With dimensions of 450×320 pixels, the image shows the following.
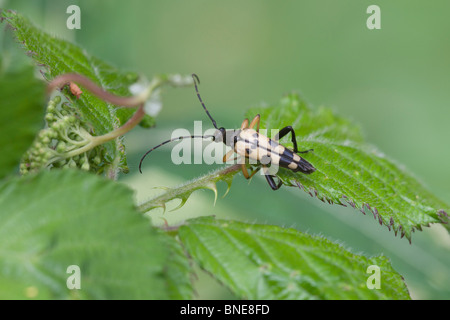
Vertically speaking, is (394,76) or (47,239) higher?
(394,76)

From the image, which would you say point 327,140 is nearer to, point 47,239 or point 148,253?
point 148,253

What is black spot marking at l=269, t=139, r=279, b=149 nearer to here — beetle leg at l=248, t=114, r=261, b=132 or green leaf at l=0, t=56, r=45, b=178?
beetle leg at l=248, t=114, r=261, b=132

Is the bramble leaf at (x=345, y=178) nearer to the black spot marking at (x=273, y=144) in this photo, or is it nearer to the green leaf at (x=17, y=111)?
the black spot marking at (x=273, y=144)

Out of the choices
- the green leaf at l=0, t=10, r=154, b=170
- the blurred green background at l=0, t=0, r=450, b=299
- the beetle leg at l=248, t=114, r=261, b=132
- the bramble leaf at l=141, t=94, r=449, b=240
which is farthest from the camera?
the blurred green background at l=0, t=0, r=450, b=299

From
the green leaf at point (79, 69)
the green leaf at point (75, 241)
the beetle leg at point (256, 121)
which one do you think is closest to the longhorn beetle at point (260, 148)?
the beetle leg at point (256, 121)

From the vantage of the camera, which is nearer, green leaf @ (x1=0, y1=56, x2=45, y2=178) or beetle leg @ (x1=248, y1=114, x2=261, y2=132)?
green leaf @ (x1=0, y1=56, x2=45, y2=178)

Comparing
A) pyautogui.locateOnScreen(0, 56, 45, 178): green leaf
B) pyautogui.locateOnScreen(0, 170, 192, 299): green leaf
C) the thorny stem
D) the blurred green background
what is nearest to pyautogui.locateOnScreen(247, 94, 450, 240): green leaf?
the thorny stem

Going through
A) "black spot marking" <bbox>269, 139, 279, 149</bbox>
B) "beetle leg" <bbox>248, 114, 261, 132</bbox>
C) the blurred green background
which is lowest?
"black spot marking" <bbox>269, 139, 279, 149</bbox>
